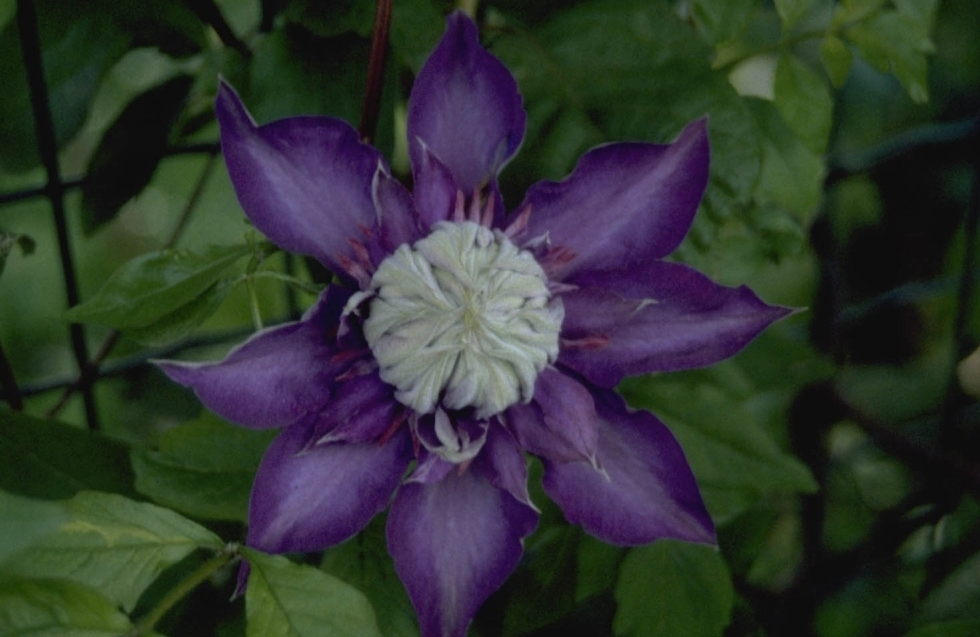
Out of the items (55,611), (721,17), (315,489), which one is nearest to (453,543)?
(315,489)

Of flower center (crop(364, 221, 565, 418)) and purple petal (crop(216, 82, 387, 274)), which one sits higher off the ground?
purple petal (crop(216, 82, 387, 274))

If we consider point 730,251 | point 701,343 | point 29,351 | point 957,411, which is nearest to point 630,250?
point 701,343

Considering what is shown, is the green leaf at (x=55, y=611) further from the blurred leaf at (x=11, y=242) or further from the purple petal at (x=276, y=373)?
the blurred leaf at (x=11, y=242)

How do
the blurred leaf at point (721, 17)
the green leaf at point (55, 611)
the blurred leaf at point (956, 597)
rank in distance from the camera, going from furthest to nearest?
the blurred leaf at point (956, 597), the blurred leaf at point (721, 17), the green leaf at point (55, 611)

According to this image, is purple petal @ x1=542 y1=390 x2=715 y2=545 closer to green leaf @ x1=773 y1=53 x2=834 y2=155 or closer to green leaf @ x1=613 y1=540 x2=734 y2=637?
green leaf @ x1=613 y1=540 x2=734 y2=637

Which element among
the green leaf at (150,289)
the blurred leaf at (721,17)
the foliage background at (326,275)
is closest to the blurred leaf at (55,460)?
the foliage background at (326,275)

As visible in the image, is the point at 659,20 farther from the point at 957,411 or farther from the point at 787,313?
the point at 957,411

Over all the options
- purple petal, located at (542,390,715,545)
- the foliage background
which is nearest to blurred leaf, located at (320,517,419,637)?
the foliage background
